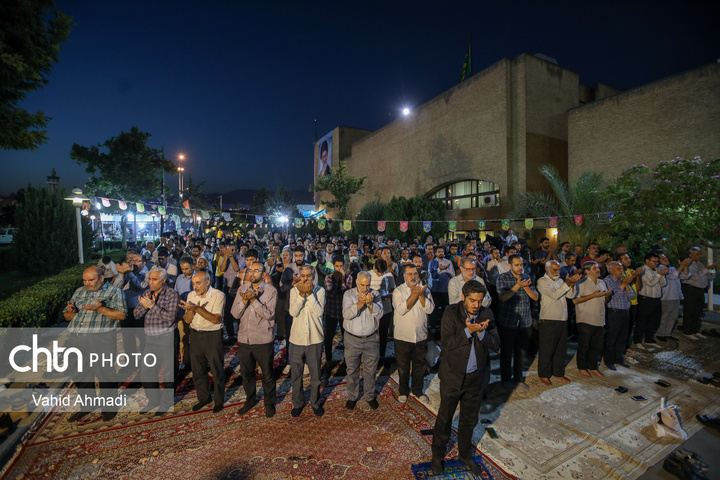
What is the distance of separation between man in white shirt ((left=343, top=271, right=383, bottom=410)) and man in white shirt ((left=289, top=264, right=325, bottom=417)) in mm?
369

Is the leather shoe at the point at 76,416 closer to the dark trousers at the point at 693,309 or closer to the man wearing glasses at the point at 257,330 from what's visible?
the man wearing glasses at the point at 257,330

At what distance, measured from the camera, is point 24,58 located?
7785mm

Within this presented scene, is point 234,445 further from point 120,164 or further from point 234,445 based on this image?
point 120,164

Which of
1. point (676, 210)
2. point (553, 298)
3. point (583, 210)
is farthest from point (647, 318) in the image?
point (583, 210)

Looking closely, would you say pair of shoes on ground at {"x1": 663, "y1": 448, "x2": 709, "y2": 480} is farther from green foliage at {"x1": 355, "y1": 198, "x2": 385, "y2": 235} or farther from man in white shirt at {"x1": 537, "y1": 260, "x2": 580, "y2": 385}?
green foliage at {"x1": 355, "y1": 198, "x2": 385, "y2": 235}

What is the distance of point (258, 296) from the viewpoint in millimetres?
4168

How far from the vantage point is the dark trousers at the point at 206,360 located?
164 inches

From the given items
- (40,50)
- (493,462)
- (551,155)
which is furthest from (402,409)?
(551,155)

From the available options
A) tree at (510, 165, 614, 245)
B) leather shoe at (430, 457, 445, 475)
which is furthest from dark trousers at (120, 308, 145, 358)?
tree at (510, 165, 614, 245)

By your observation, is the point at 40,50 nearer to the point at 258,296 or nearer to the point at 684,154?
the point at 258,296

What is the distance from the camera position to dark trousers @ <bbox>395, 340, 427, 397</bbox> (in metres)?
4.49

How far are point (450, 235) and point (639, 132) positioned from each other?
12.2 m

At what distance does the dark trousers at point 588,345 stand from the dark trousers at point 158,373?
6013 millimetres

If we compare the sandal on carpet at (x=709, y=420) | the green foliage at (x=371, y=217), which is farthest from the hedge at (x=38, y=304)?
the green foliage at (x=371, y=217)
